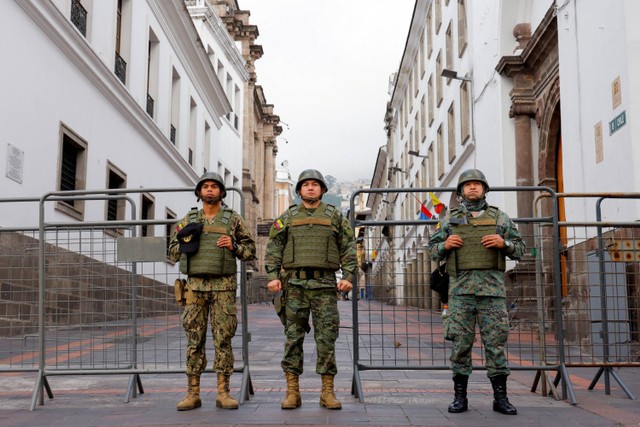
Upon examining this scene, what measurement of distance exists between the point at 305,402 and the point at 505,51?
12745 millimetres

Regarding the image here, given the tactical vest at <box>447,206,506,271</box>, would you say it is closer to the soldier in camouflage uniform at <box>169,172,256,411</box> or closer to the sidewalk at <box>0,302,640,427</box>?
the sidewalk at <box>0,302,640,427</box>

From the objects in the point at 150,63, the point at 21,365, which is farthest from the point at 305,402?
the point at 150,63

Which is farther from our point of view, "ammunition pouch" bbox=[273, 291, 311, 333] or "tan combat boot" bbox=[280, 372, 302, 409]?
"ammunition pouch" bbox=[273, 291, 311, 333]

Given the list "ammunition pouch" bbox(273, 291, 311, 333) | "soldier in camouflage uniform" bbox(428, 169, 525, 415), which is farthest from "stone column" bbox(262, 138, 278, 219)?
"soldier in camouflage uniform" bbox(428, 169, 525, 415)

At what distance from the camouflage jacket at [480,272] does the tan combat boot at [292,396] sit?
4.68 ft

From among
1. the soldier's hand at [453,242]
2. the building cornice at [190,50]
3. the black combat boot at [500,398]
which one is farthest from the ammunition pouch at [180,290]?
the building cornice at [190,50]

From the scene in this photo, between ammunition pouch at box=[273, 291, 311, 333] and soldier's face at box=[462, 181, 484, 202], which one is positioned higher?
soldier's face at box=[462, 181, 484, 202]

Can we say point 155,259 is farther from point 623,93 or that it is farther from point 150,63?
point 150,63

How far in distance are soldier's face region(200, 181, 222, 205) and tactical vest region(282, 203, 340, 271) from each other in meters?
0.64

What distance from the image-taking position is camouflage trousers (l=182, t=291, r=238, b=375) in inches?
228

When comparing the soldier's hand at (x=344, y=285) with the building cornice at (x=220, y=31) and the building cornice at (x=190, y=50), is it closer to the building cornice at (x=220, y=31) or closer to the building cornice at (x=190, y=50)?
the building cornice at (x=190, y=50)

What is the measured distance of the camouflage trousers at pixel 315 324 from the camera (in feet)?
18.9

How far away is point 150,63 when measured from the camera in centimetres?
2239

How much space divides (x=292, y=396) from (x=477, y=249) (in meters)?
1.85
